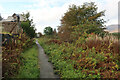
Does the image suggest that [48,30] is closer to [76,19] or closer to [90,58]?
[76,19]

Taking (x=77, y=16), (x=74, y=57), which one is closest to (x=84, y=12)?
(x=77, y=16)

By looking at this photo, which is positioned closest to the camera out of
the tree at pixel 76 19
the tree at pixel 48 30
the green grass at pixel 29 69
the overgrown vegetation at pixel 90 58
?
the green grass at pixel 29 69

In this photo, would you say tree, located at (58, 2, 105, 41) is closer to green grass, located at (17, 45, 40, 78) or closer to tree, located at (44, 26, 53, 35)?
green grass, located at (17, 45, 40, 78)

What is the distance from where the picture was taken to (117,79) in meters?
4.07

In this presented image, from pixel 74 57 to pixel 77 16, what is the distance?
10.6 meters

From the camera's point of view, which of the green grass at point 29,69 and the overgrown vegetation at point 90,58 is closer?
the green grass at point 29,69

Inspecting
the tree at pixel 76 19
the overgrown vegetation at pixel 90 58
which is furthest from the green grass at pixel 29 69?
the tree at pixel 76 19

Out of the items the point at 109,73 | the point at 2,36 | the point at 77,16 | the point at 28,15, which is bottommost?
the point at 109,73

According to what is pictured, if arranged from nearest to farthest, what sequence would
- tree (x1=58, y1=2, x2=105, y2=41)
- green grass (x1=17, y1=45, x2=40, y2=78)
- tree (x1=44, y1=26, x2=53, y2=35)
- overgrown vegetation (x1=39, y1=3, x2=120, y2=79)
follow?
green grass (x1=17, y1=45, x2=40, y2=78) → overgrown vegetation (x1=39, y1=3, x2=120, y2=79) → tree (x1=58, y1=2, x2=105, y2=41) → tree (x1=44, y1=26, x2=53, y2=35)

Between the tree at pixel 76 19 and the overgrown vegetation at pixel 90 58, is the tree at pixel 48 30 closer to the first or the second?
the tree at pixel 76 19

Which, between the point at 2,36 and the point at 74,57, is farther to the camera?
the point at 2,36

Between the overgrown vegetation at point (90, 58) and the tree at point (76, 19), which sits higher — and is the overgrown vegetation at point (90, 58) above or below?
below

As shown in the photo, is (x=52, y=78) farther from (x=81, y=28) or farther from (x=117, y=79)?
(x=81, y=28)

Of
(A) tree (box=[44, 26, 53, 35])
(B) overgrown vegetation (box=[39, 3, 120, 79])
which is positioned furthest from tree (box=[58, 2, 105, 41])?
(A) tree (box=[44, 26, 53, 35])
